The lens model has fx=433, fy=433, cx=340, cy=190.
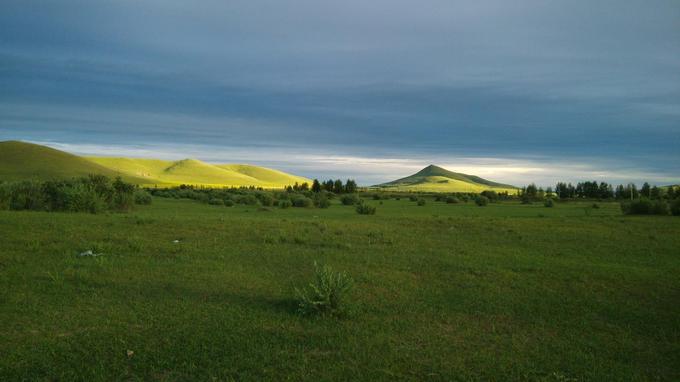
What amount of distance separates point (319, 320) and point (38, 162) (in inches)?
4897

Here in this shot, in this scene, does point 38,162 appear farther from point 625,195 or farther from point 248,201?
point 625,195

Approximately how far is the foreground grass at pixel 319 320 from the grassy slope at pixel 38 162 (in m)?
97.1

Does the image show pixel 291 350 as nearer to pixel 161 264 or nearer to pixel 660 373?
pixel 660 373

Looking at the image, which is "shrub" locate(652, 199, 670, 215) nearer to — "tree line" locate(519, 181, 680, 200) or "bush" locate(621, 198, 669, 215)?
"bush" locate(621, 198, 669, 215)

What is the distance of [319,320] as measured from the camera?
8.05 metres

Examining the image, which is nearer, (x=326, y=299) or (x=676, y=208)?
(x=326, y=299)

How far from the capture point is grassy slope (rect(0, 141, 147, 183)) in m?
97.3

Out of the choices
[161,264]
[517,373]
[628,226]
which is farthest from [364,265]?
[628,226]

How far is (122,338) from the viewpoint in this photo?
6.88 m

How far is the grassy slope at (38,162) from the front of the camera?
97312 millimetres

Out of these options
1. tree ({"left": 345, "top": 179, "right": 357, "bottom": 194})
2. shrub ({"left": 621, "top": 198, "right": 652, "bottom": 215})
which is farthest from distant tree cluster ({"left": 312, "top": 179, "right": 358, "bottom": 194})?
shrub ({"left": 621, "top": 198, "right": 652, "bottom": 215})

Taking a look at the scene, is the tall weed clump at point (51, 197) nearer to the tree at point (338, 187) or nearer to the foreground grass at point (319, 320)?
the foreground grass at point (319, 320)

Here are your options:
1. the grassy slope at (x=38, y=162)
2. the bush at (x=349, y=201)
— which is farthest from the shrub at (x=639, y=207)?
the grassy slope at (x=38, y=162)

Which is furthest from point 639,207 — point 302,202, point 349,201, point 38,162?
point 38,162
